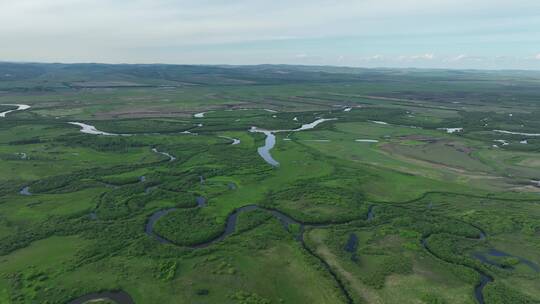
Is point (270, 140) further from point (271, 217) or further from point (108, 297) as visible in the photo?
point (108, 297)

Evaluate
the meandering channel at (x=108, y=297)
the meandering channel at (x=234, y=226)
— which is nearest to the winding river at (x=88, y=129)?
the meandering channel at (x=234, y=226)

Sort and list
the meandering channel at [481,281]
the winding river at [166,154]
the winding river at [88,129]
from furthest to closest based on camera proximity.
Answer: the winding river at [88,129]
the winding river at [166,154]
the meandering channel at [481,281]

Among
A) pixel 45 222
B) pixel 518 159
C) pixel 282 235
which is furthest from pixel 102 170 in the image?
pixel 518 159

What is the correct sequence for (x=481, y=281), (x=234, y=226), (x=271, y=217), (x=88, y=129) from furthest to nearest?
(x=88, y=129), (x=271, y=217), (x=234, y=226), (x=481, y=281)

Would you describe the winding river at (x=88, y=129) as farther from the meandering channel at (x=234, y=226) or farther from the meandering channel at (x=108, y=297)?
the meandering channel at (x=108, y=297)

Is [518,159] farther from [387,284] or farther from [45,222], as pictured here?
[45,222]

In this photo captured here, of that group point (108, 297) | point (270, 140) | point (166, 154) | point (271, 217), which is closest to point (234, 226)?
point (271, 217)

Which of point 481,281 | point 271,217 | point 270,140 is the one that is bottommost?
point 481,281

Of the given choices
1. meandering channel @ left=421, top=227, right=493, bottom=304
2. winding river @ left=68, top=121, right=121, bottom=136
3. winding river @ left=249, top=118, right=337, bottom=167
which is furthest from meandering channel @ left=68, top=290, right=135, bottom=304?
winding river @ left=68, top=121, right=121, bottom=136
